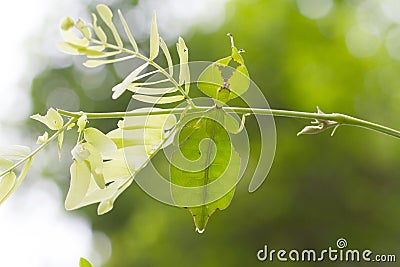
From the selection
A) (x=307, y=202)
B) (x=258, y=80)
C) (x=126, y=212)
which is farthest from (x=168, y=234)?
(x=258, y=80)

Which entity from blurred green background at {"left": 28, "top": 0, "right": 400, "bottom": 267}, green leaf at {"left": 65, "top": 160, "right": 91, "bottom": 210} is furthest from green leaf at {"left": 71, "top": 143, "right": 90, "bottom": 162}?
blurred green background at {"left": 28, "top": 0, "right": 400, "bottom": 267}

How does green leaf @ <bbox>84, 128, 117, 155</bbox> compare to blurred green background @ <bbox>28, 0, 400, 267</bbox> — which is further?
blurred green background @ <bbox>28, 0, 400, 267</bbox>

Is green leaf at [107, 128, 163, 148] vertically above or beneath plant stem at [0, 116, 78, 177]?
above

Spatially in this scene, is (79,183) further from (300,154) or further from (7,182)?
(300,154)

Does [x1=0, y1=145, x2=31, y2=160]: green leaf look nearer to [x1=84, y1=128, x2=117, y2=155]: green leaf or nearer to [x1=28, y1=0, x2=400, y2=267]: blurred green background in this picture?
[x1=84, y1=128, x2=117, y2=155]: green leaf

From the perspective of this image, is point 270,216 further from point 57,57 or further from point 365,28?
point 57,57

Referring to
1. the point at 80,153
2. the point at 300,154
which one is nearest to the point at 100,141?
the point at 80,153
